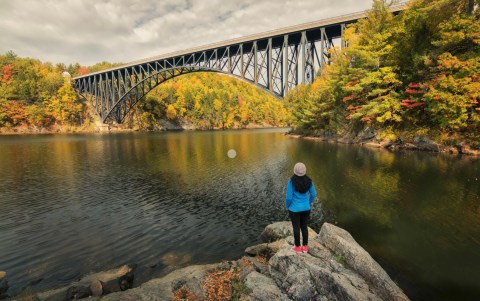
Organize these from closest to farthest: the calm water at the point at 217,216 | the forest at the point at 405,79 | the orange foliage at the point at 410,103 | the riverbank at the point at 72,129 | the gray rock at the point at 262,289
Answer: the gray rock at the point at 262,289, the calm water at the point at 217,216, the forest at the point at 405,79, the orange foliage at the point at 410,103, the riverbank at the point at 72,129

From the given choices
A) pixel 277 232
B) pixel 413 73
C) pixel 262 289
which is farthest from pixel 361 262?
pixel 413 73

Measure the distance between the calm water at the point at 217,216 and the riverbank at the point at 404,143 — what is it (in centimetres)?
477

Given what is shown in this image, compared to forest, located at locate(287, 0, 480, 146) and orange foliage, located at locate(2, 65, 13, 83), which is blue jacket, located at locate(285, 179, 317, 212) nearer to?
forest, located at locate(287, 0, 480, 146)

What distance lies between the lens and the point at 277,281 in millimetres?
7090

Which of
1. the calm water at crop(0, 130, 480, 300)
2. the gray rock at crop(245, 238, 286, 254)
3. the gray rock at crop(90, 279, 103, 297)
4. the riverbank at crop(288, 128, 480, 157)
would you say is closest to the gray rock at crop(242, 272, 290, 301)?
the gray rock at crop(245, 238, 286, 254)

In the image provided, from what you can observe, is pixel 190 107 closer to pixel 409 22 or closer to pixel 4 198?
pixel 409 22

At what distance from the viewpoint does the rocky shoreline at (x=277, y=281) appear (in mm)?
6316

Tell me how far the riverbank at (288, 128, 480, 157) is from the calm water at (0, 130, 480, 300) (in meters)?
4.77

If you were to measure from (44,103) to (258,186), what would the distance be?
10587cm

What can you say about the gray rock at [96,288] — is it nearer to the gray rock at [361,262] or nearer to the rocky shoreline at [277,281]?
the rocky shoreline at [277,281]

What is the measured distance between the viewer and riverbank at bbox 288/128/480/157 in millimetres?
30188

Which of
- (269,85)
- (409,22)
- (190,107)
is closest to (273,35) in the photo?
(269,85)

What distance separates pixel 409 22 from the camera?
3366 cm

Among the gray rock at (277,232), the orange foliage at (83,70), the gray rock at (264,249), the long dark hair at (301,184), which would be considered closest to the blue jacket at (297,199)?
the long dark hair at (301,184)
